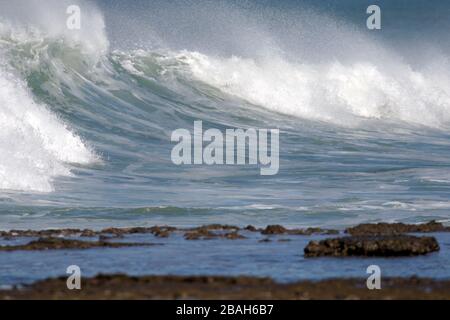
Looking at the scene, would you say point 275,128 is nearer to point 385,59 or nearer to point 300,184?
point 300,184

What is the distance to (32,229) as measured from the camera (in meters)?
16.9

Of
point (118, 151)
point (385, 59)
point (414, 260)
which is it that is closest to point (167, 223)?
point (414, 260)

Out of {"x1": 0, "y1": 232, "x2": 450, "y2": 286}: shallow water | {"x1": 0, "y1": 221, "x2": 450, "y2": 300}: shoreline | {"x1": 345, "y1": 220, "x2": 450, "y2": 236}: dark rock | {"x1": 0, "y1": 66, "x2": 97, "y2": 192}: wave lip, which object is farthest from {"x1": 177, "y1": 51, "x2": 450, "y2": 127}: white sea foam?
{"x1": 0, "y1": 232, "x2": 450, "y2": 286}: shallow water

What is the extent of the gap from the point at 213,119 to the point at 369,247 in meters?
23.5

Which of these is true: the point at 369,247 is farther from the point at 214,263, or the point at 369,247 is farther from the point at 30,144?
the point at 30,144

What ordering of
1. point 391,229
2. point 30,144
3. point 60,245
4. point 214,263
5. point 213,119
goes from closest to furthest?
point 214,263, point 60,245, point 391,229, point 30,144, point 213,119

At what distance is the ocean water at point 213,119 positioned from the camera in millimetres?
20344

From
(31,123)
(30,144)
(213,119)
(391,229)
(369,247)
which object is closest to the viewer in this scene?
(369,247)

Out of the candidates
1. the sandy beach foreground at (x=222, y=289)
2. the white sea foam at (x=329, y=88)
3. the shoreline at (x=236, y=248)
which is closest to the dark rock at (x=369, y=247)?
the shoreline at (x=236, y=248)

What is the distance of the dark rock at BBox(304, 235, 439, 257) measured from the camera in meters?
13.4

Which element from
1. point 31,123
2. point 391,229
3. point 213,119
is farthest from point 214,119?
point 391,229

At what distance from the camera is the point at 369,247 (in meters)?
13.4

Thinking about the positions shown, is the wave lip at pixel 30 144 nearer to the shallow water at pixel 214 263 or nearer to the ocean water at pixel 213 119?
the ocean water at pixel 213 119
